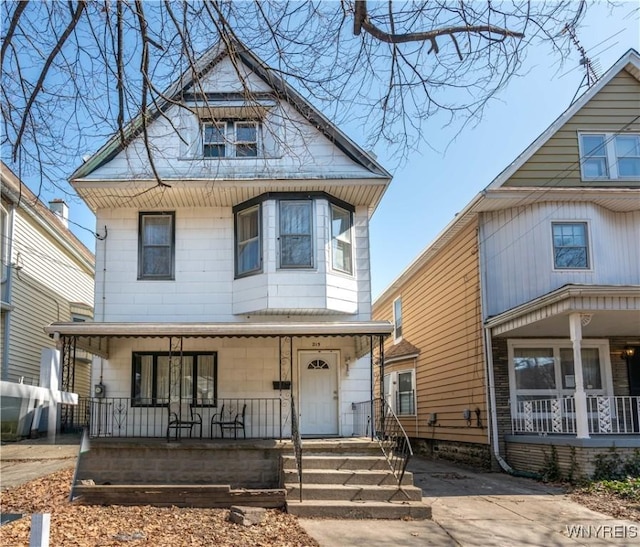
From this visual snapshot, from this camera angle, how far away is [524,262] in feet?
46.7

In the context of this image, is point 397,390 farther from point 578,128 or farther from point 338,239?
point 578,128

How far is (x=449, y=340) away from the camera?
1681 cm

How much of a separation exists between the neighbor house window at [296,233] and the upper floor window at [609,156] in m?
6.52

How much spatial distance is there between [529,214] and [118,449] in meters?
9.92

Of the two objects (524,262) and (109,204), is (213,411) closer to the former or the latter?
(109,204)

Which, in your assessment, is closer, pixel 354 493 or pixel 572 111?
pixel 354 493

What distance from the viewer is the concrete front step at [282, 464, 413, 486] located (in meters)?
9.68

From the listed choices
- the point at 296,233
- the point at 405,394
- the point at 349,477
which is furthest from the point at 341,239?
the point at 405,394

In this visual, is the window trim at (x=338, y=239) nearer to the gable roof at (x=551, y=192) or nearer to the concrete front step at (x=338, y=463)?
the gable roof at (x=551, y=192)

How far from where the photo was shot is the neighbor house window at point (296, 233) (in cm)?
1286

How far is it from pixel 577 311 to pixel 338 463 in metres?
4.91

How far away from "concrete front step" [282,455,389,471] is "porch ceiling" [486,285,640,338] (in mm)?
4158

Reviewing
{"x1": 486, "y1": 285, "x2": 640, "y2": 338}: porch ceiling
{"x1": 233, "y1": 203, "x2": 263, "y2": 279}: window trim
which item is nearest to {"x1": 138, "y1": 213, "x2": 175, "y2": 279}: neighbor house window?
{"x1": 233, "y1": 203, "x2": 263, "y2": 279}: window trim

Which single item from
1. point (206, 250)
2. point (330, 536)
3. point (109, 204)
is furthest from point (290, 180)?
point (330, 536)
